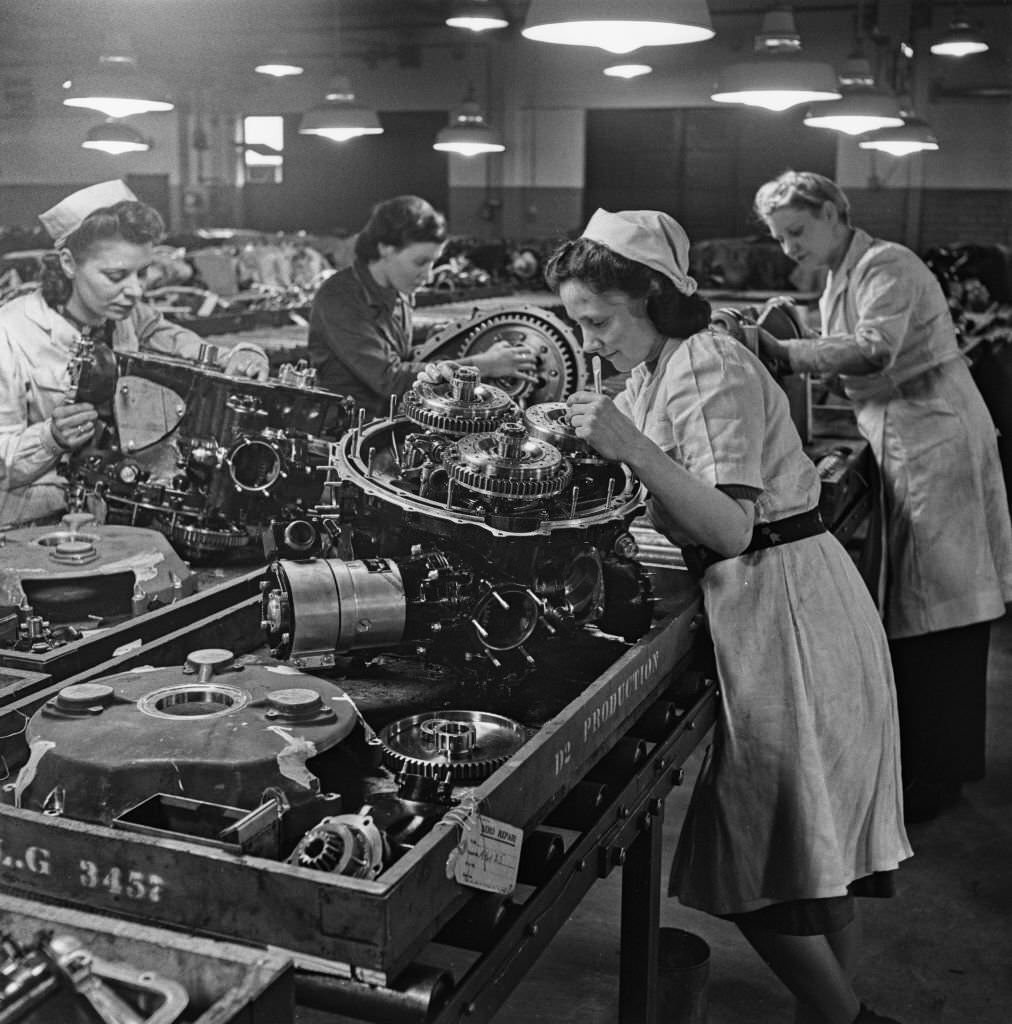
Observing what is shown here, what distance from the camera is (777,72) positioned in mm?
4332

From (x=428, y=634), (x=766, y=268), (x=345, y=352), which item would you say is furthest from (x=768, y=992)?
(x=766, y=268)

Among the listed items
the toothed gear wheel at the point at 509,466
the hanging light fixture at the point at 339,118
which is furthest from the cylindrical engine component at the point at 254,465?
the hanging light fixture at the point at 339,118

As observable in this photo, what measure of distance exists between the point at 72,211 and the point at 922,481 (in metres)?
2.34

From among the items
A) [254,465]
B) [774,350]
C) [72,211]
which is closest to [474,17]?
[774,350]

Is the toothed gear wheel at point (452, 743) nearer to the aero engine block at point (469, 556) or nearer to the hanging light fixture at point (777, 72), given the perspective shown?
the aero engine block at point (469, 556)

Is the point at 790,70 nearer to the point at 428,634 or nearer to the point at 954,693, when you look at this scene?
the point at 954,693

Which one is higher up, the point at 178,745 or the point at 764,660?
the point at 178,745

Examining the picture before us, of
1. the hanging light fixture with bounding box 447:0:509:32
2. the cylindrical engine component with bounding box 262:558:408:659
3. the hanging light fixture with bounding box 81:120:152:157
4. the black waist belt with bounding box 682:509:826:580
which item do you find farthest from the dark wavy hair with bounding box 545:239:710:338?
the hanging light fixture with bounding box 447:0:509:32

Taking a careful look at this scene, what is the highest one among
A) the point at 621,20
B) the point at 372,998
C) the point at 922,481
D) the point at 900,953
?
the point at 621,20

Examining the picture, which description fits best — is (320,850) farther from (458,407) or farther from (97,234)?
(97,234)

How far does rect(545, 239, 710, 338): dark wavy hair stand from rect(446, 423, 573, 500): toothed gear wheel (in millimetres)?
286

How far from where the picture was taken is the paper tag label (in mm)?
1282

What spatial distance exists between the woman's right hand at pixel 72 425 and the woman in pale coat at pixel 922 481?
78.6 inches

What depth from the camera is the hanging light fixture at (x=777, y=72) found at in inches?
170
